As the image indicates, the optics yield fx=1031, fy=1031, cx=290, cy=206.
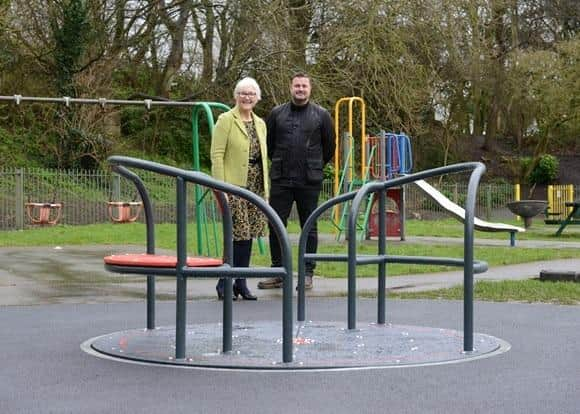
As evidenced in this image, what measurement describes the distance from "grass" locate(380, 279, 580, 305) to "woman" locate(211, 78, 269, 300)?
1244 mm

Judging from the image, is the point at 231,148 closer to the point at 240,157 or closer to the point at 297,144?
the point at 240,157

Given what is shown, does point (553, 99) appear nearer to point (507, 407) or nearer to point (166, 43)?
point (166, 43)

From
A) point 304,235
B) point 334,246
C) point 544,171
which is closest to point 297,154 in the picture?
point 304,235

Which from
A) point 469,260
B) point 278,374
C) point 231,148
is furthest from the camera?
point 231,148

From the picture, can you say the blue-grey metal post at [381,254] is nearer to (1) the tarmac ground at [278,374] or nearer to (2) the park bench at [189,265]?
(1) the tarmac ground at [278,374]

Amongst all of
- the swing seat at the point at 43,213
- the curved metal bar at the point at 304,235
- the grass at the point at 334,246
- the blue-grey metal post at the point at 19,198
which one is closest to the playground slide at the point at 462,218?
the grass at the point at 334,246

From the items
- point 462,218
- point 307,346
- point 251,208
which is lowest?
point 307,346

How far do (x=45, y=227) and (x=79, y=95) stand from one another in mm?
5622

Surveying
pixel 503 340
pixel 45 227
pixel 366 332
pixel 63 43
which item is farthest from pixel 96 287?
pixel 63 43

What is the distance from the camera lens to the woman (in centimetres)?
759

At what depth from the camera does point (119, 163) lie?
17.2 ft

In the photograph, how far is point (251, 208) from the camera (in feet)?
25.4

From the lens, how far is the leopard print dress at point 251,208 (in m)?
7.61

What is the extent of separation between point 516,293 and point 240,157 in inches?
99.2
